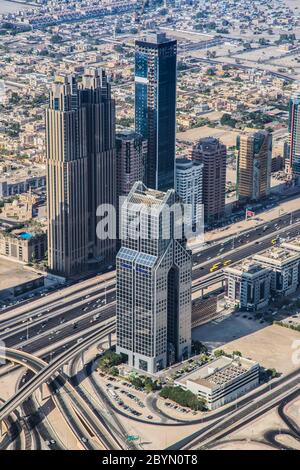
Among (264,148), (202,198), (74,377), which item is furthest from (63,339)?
(264,148)

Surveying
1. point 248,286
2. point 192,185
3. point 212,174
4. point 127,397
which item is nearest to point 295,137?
point 212,174

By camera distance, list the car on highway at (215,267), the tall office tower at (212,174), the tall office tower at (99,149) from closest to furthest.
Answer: the tall office tower at (99,149)
the car on highway at (215,267)
the tall office tower at (212,174)

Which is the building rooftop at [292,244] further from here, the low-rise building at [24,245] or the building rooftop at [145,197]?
the building rooftop at [145,197]

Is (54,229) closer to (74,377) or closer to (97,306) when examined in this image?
(97,306)

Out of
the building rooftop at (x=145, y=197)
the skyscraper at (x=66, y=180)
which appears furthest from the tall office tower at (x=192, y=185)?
the building rooftop at (x=145, y=197)

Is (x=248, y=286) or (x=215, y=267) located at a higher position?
(x=248, y=286)

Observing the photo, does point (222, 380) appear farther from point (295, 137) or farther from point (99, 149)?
point (295, 137)

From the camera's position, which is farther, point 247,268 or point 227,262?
point 227,262
